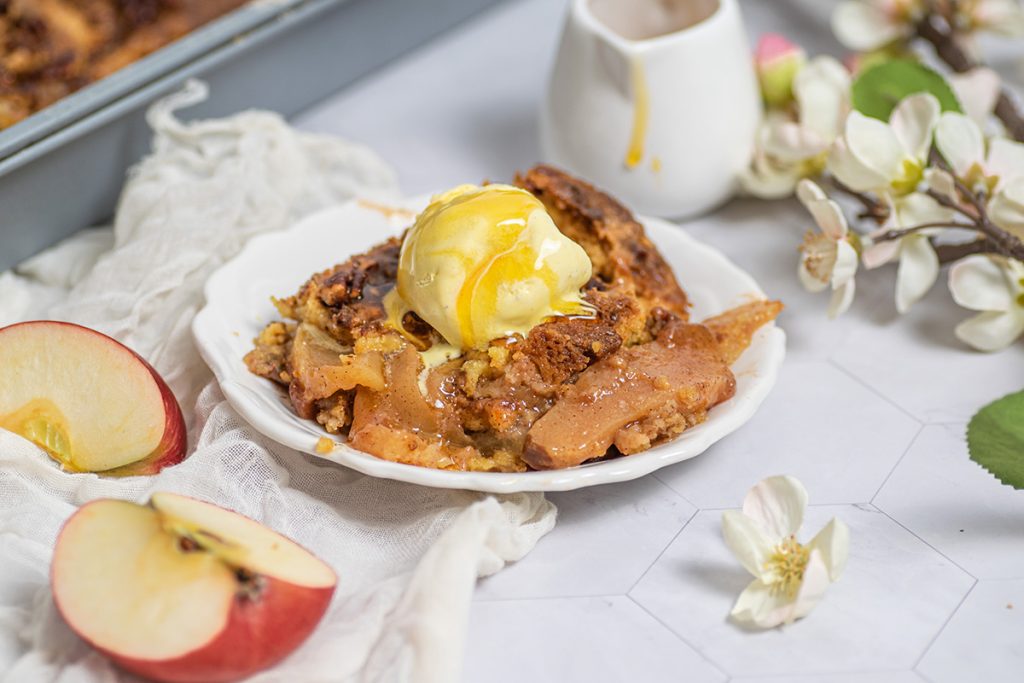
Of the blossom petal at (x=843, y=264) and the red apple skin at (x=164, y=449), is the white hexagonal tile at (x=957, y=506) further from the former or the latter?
the red apple skin at (x=164, y=449)

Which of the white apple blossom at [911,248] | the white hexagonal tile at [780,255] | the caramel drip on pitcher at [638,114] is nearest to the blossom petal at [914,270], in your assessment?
the white apple blossom at [911,248]

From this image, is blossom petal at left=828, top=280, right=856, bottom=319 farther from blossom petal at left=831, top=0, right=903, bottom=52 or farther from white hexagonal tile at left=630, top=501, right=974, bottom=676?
blossom petal at left=831, top=0, right=903, bottom=52

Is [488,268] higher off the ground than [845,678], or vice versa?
[488,268]

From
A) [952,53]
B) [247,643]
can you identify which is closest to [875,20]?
[952,53]

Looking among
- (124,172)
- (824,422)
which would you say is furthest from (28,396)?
(824,422)

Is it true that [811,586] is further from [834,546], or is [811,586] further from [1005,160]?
[1005,160]

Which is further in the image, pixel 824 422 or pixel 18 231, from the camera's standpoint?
pixel 18 231

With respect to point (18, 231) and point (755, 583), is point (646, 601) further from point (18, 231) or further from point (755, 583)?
point (18, 231)
